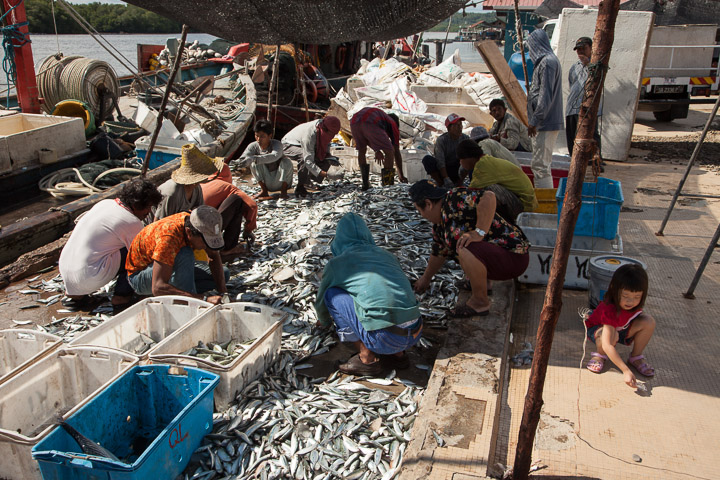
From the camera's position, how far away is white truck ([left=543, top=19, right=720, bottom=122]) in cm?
1216

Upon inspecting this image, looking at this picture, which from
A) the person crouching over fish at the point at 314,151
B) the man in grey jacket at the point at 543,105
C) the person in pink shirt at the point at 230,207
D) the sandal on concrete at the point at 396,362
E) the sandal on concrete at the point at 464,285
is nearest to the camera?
the sandal on concrete at the point at 396,362

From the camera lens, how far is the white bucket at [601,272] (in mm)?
4188

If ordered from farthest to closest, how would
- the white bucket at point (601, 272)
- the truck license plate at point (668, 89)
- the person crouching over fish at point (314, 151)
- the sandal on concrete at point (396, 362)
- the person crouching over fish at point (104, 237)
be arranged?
the truck license plate at point (668, 89)
the person crouching over fish at point (314, 151)
the person crouching over fish at point (104, 237)
the white bucket at point (601, 272)
the sandal on concrete at point (396, 362)

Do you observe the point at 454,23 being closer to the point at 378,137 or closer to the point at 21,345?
the point at 378,137

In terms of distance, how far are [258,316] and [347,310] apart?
643 mm

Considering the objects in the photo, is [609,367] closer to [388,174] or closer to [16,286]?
[388,174]

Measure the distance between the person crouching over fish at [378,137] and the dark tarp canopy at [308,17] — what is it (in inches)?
104

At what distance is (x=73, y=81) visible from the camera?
35.7ft

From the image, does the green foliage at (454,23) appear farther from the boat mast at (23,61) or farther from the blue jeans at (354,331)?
the boat mast at (23,61)

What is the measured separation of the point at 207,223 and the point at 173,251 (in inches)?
14.4

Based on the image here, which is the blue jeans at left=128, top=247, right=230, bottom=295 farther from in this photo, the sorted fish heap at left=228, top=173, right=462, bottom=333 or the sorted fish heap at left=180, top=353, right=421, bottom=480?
the sorted fish heap at left=180, top=353, right=421, bottom=480

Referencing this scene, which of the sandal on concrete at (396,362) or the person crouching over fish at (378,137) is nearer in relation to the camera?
the sandal on concrete at (396,362)

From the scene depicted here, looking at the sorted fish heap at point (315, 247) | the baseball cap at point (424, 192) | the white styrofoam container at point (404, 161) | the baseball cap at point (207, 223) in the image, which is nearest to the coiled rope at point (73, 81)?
the white styrofoam container at point (404, 161)

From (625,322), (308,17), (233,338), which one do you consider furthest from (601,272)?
(308,17)
